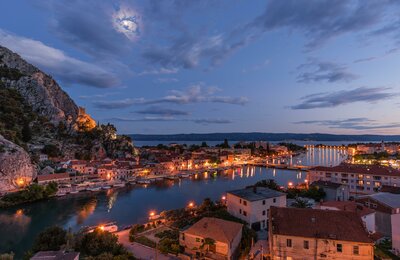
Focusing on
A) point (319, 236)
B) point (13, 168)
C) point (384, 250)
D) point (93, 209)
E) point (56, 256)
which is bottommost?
point (93, 209)

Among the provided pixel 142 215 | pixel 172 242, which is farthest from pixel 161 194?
pixel 172 242

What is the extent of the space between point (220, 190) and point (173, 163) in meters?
25.9

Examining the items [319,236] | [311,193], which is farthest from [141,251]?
[311,193]

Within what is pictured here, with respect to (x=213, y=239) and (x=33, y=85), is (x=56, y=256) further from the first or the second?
(x=33, y=85)

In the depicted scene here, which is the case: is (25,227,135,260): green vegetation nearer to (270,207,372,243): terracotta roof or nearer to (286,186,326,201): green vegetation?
(270,207,372,243): terracotta roof

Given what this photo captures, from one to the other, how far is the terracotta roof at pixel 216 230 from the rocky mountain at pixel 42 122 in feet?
146

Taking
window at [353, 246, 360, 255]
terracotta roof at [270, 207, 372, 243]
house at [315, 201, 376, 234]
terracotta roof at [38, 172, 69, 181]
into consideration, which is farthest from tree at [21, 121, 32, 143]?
window at [353, 246, 360, 255]

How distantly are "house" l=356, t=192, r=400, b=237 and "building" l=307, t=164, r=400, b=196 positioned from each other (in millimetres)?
14240

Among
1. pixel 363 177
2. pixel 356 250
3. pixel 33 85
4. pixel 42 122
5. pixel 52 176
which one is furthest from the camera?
pixel 33 85

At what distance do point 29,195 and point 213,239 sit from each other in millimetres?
30622

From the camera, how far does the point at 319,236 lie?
42.9 feet

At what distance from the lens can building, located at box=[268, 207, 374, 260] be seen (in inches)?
501

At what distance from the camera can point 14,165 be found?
39.9 metres

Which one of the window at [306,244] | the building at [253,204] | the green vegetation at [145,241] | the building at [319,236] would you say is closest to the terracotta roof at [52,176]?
the green vegetation at [145,241]
